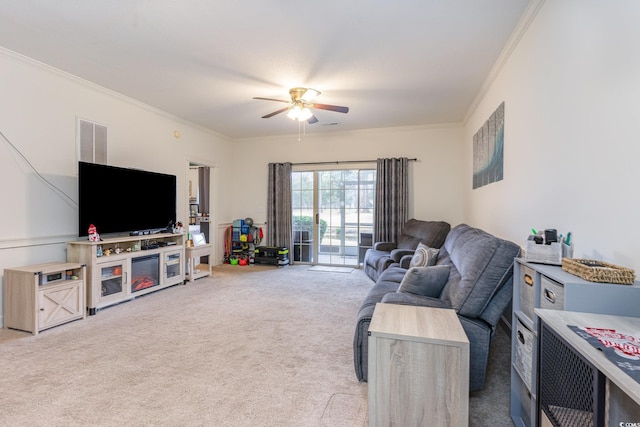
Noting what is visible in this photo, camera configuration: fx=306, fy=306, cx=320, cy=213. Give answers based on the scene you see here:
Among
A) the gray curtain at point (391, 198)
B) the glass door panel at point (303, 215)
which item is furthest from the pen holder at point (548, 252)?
the glass door panel at point (303, 215)

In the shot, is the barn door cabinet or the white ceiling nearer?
the white ceiling

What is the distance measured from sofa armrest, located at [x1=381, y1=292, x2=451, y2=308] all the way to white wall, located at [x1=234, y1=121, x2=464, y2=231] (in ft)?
12.0

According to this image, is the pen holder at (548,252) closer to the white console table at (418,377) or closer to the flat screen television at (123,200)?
the white console table at (418,377)

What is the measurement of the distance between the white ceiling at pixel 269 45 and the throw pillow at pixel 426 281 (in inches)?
78.0

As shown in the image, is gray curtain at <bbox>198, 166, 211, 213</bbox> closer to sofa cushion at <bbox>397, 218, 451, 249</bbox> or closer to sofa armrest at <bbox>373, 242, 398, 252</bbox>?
sofa armrest at <bbox>373, 242, 398, 252</bbox>

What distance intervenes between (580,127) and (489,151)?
78.5 inches

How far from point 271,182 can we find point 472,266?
493 centimetres

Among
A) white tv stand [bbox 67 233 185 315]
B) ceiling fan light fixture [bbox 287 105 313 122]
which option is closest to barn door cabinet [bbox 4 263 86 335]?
white tv stand [bbox 67 233 185 315]

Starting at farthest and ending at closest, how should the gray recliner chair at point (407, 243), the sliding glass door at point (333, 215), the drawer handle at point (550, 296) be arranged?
the sliding glass door at point (333, 215), the gray recliner chair at point (407, 243), the drawer handle at point (550, 296)

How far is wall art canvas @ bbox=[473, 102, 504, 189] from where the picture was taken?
122 inches

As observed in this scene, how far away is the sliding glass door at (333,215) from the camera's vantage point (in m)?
5.99

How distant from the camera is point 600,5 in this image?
149 centimetres

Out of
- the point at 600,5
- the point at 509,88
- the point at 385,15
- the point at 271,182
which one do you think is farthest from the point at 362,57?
the point at 271,182

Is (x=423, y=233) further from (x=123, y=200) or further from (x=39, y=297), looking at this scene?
(x=39, y=297)
